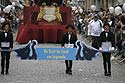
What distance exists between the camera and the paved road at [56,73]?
14548 millimetres

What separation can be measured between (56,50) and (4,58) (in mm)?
1669

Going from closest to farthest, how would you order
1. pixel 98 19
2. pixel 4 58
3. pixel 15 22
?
1. pixel 4 58
2. pixel 98 19
3. pixel 15 22

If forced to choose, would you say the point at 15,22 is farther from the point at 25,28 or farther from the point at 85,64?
the point at 85,64

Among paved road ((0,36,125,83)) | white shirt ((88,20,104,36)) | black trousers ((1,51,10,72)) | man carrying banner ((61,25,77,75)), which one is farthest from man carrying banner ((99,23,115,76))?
white shirt ((88,20,104,36))

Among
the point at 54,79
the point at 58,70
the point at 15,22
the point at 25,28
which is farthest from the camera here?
the point at 15,22

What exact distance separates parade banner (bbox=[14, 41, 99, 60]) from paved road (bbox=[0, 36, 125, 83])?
548 millimetres

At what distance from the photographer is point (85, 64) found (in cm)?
1906

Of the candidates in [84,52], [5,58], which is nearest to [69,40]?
[84,52]

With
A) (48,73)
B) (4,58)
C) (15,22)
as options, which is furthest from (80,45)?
(15,22)

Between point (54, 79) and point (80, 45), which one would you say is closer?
point (54, 79)

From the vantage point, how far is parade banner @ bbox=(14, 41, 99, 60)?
15.7 metres

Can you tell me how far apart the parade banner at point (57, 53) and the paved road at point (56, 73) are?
548mm

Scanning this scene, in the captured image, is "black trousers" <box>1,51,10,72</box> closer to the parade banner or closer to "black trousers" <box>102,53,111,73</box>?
the parade banner

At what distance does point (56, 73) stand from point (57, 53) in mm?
720
